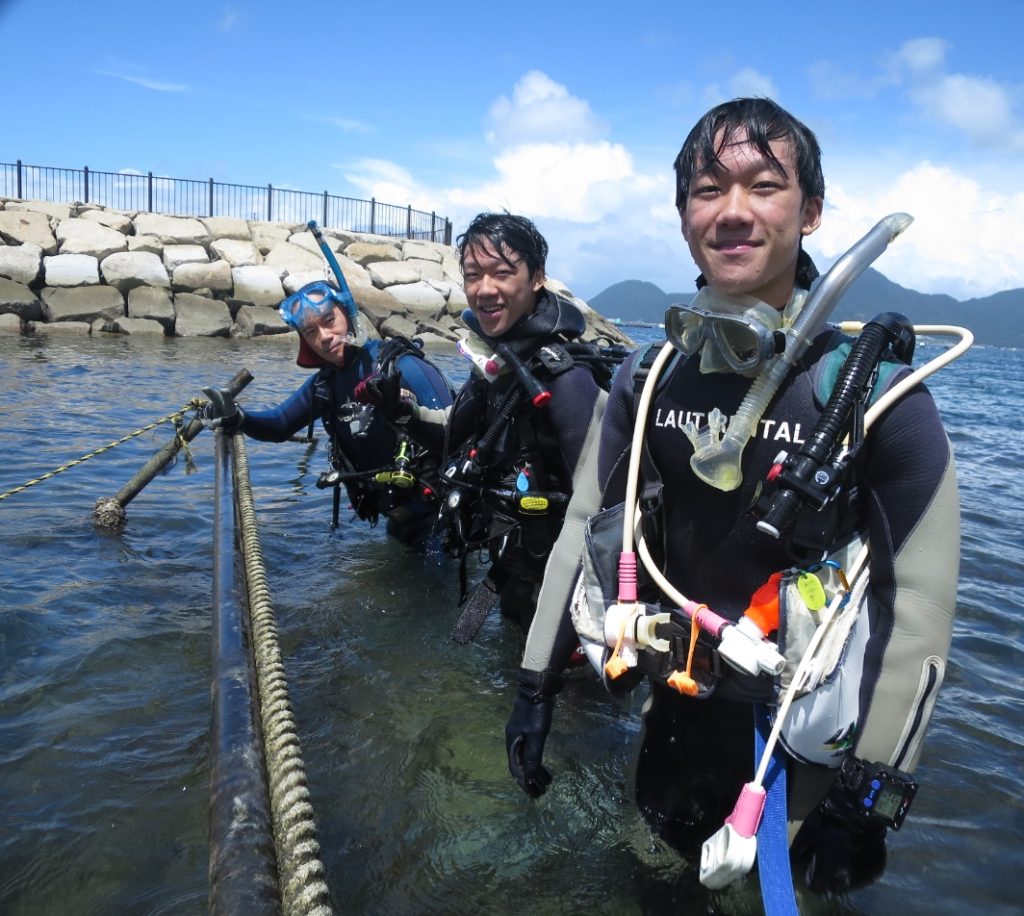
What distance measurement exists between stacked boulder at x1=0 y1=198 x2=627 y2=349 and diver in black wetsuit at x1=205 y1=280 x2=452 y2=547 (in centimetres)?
1575

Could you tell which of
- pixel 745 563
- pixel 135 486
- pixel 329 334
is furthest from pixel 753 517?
pixel 135 486

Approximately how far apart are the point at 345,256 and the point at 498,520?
24.2 m

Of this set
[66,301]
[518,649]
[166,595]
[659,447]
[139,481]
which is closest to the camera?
[659,447]

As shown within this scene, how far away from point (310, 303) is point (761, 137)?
3.42 metres

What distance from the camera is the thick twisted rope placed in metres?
1.51

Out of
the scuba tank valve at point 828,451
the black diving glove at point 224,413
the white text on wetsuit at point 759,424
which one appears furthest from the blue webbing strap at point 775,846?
the black diving glove at point 224,413

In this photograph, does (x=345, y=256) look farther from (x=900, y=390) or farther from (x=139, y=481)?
(x=900, y=390)

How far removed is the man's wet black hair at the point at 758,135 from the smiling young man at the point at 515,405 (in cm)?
142

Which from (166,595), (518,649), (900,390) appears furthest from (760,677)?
(166,595)

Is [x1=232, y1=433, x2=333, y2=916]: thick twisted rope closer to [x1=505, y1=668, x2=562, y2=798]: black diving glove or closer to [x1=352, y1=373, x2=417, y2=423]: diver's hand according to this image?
[x1=505, y1=668, x2=562, y2=798]: black diving glove

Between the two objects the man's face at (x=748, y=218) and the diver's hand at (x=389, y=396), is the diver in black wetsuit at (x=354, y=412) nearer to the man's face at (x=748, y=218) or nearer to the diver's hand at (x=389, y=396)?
the diver's hand at (x=389, y=396)

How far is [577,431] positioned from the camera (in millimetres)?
3303

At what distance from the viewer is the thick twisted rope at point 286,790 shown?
1.51m

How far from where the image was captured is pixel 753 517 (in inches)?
78.9
